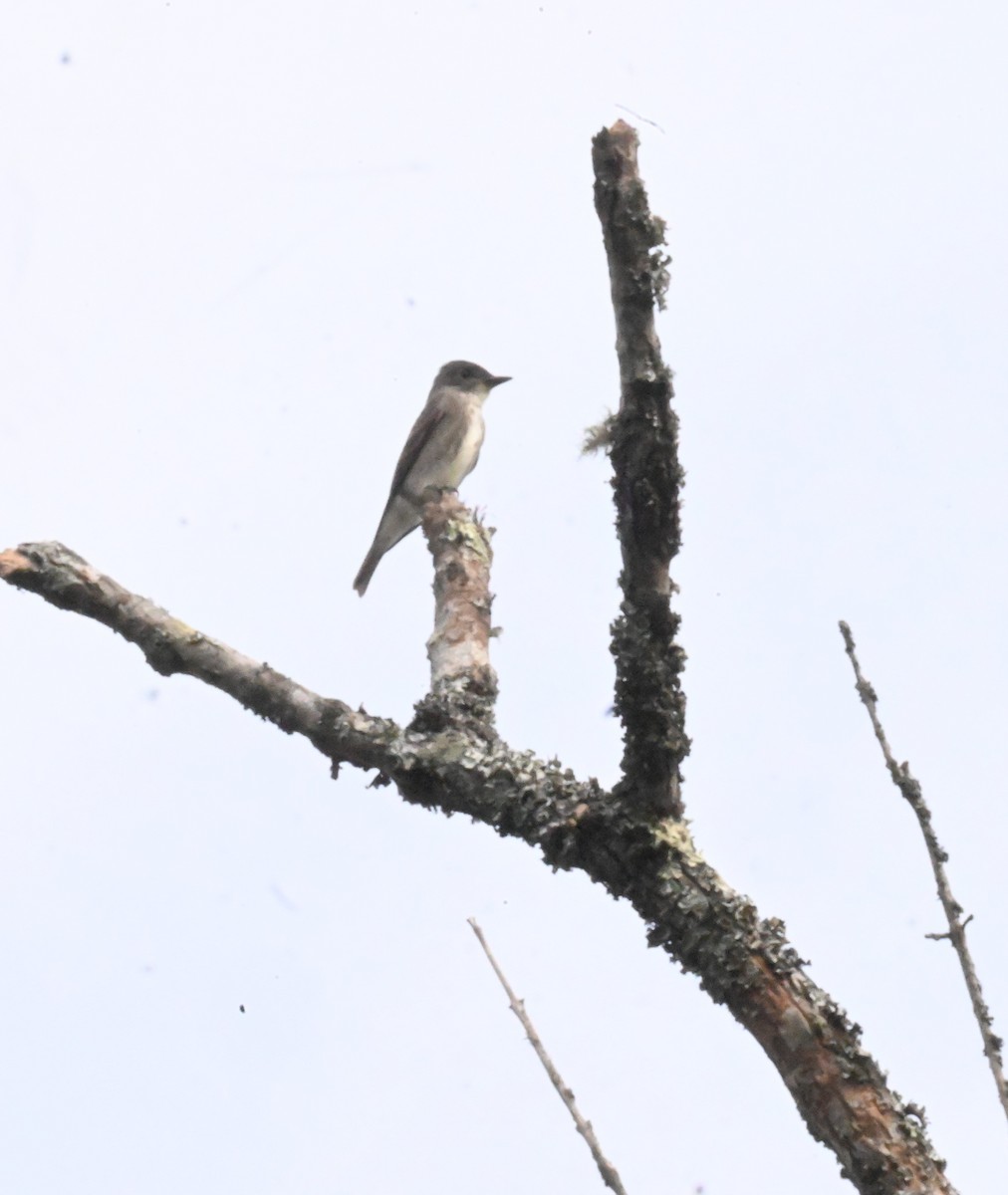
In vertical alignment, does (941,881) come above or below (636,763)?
below

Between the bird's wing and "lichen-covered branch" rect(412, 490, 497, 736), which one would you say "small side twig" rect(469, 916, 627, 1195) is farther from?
the bird's wing

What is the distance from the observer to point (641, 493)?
353cm

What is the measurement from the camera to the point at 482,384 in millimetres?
11383

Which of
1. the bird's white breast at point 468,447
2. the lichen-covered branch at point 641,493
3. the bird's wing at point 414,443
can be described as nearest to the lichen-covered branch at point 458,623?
the lichen-covered branch at point 641,493

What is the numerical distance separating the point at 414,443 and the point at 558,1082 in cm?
844

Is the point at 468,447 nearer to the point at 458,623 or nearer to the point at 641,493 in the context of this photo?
the point at 458,623

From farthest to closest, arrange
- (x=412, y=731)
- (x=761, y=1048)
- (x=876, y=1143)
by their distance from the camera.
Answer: (x=412, y=731) < (x=761, y=1048) < (x=876, y=1143)

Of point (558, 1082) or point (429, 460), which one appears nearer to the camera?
point (558, 1082)

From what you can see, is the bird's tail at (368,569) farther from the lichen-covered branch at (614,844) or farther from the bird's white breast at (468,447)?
the lichen-covered branch at (614,844)

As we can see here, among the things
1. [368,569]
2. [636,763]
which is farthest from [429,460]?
[636,763]

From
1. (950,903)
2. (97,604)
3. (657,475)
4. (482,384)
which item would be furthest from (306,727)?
(482,384)

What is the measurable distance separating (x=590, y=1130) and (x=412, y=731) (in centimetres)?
167

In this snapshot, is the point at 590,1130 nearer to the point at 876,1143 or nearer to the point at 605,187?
the point at 876,1143

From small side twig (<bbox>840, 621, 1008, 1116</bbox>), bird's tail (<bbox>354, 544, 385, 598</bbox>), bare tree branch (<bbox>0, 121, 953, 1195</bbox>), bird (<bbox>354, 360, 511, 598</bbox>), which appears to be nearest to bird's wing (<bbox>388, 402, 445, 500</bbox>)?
bird (<bbox>354, 360, 511, 598</bbox>)
